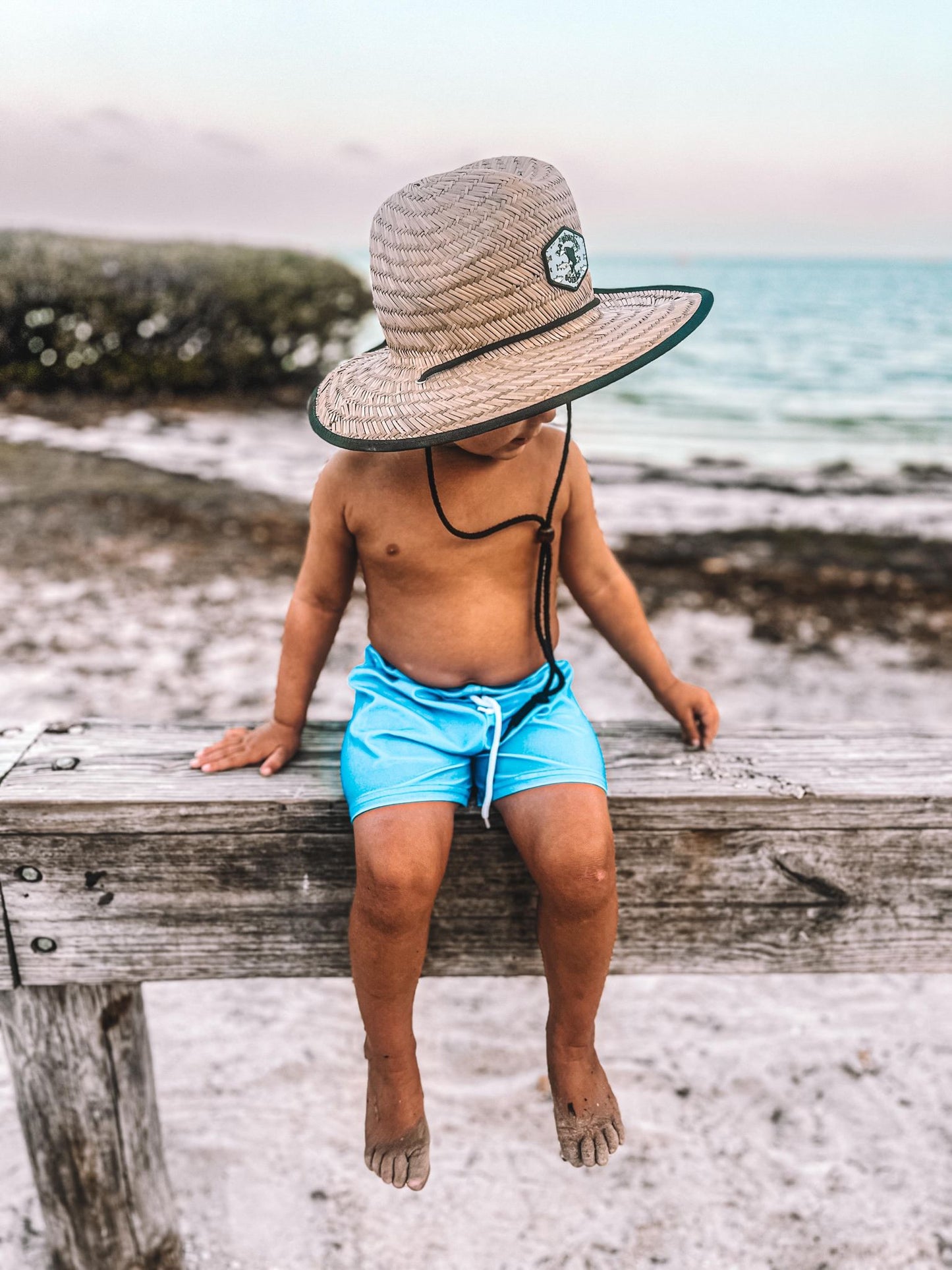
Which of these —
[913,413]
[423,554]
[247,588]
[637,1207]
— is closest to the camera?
[423,554]

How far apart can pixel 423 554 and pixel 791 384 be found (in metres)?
16.1

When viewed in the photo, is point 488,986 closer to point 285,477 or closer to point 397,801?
point 397,801

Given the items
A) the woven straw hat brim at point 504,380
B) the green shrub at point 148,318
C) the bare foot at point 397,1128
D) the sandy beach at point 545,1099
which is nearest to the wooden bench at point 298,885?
the bare foot at point 397,1128

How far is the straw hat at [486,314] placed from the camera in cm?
154

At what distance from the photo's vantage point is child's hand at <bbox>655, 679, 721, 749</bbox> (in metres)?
1.98

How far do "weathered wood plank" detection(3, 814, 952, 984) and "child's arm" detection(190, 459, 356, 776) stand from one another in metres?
0.18

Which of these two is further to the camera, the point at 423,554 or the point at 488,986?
the point at 488,986

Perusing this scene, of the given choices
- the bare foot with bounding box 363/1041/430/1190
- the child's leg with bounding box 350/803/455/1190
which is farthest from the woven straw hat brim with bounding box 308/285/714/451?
the bare foot with bounding box 363/1041/430/1190

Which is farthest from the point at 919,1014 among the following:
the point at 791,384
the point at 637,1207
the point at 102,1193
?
the point at 791,384

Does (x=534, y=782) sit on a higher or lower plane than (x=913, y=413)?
higher

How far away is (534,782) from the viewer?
1708mm

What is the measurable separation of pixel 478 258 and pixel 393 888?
1001mm

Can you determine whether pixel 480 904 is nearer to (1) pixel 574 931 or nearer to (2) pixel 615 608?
(1) pixel 574 931

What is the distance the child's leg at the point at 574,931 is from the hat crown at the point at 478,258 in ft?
2.51
